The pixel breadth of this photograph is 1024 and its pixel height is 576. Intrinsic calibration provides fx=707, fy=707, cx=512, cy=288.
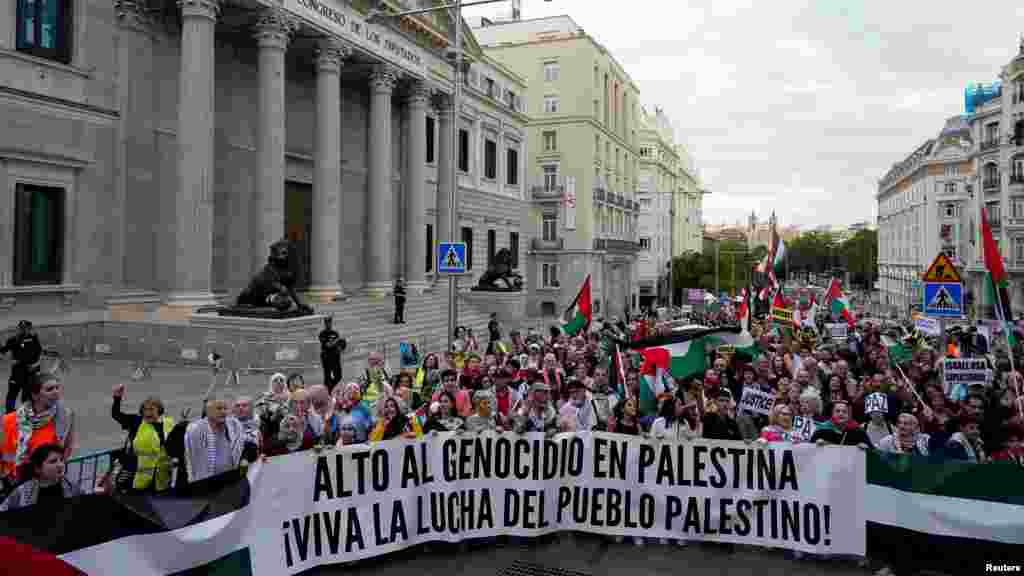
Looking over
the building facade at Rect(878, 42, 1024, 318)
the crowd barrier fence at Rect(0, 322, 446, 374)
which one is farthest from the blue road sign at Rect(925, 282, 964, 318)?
the building facade at Rect(878, 42, 1024, 318)

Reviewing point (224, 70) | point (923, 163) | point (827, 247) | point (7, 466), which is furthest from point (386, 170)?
point (827, 247)

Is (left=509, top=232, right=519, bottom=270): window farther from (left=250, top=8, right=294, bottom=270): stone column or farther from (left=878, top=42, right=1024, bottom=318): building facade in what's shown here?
(left=250, top=8, right=294, bottom=270): stone column

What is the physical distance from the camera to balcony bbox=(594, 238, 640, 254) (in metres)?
54.0

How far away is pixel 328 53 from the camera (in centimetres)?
2466

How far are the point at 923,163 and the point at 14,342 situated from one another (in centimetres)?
8608

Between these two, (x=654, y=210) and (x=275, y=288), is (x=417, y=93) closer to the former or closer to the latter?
(x=275, y=288)

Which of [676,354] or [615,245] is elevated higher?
[615,245]

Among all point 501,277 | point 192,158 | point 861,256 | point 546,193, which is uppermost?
point 546,193

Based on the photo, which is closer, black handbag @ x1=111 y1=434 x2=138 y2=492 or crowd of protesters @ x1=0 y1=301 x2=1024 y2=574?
crowd of protesters @ x1=0 y1=301 x2=1024 y2=574

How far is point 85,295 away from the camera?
64.2 feet

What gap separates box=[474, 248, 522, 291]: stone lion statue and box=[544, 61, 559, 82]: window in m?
23.9

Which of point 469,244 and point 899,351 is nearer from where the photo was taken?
point 899,351

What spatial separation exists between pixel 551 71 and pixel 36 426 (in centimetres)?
5043

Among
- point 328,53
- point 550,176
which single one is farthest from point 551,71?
point 328,53
